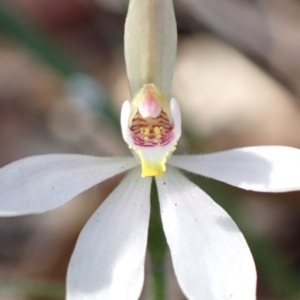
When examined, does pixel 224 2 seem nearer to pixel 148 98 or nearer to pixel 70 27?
pixel 70 27

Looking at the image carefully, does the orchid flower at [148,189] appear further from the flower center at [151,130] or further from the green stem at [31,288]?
the green stem at [31,288]

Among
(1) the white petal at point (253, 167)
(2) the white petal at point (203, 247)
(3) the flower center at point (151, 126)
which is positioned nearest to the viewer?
(2) the white petal at point (203, 247)

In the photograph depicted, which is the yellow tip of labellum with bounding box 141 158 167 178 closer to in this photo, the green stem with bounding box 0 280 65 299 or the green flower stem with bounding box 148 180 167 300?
the green flower stem with bounding box 148 180 167 300

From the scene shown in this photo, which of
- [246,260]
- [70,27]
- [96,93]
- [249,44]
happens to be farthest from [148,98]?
[70,27]

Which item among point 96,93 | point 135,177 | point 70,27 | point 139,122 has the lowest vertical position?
point 135,177

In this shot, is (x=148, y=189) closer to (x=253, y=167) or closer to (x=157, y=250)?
(x=157, y=250)

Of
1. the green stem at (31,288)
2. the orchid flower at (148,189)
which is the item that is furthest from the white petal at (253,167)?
the green stem at (31,288)

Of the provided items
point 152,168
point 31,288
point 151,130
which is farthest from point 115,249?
point 31,288
